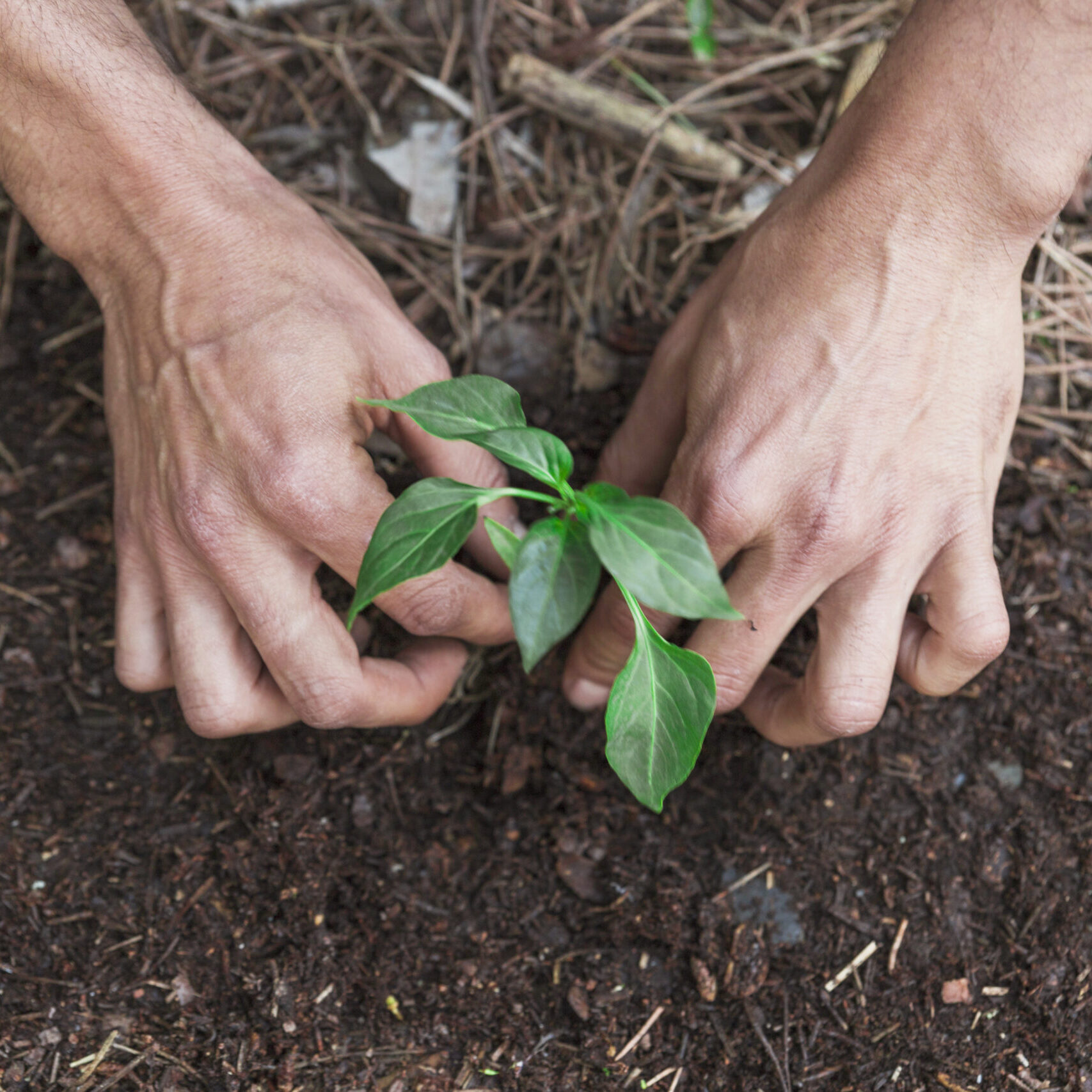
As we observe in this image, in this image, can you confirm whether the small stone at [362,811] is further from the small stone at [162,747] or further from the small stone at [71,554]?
the small stone at [71,554]

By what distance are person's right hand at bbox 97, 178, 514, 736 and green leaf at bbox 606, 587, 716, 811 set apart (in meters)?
0.50

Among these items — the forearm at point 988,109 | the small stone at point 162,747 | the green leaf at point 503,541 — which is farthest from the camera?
the small stone at point 162,747

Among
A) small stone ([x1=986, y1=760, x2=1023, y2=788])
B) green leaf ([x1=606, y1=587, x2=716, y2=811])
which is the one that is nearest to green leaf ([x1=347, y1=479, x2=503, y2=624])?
green leaf ([x1=606, y1=587, x2=716, y2=811])

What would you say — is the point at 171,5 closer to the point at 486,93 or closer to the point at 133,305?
the point at 486,93

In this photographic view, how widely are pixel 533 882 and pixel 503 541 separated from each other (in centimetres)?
90

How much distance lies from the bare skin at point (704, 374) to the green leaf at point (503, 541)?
292mm

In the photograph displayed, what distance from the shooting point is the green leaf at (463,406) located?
49.6 inches

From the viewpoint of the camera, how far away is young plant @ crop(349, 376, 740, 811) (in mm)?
1145

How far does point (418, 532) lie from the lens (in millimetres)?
1222

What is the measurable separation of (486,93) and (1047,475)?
1724 millimetres

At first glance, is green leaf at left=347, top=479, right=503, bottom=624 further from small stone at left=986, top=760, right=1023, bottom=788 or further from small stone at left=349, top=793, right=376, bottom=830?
small stone at left=986, top=760, right=1023, bottom=788

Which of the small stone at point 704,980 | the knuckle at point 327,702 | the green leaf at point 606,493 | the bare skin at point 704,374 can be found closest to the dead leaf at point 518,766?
the bare skin at point 704,374

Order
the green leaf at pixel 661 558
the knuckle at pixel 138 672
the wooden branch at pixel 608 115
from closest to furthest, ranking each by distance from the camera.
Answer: the green leaf at pixel 661 558 → the knuckle at pixel 138 672 → the wooden branch at pixel 608 115

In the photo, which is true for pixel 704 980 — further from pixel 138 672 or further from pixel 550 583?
pixel 138 672
